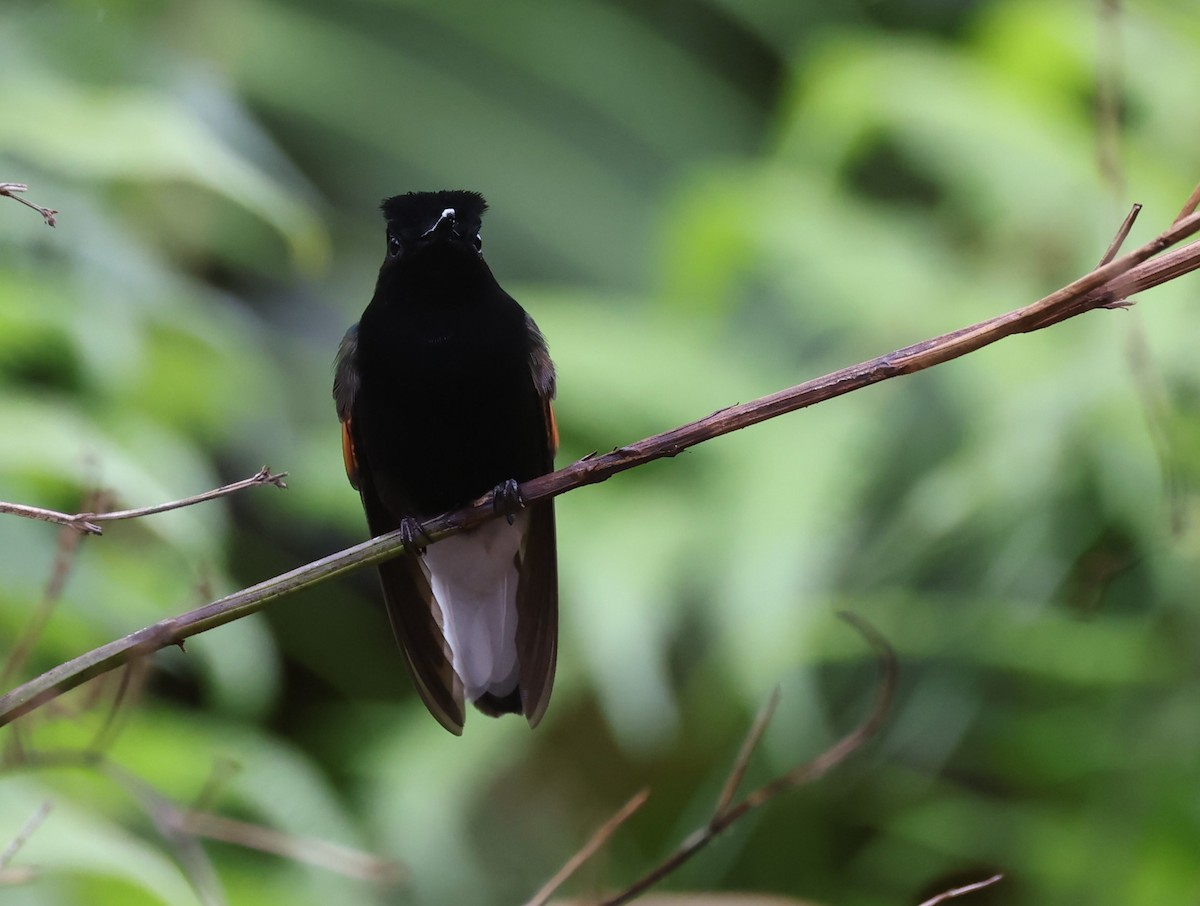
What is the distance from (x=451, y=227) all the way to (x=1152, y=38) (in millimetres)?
2058

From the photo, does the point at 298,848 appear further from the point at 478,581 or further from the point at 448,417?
the point at 478,581

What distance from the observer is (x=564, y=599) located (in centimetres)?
316

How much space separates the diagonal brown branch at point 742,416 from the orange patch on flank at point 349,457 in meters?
1.12

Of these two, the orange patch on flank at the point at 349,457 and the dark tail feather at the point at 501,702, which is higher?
the orange patch on flank at the point at 349,457

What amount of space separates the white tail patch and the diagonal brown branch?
4.14 ft

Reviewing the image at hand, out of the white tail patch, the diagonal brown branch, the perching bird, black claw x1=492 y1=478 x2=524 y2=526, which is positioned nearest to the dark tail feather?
the perching bird

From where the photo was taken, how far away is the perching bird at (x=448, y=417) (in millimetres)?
2213

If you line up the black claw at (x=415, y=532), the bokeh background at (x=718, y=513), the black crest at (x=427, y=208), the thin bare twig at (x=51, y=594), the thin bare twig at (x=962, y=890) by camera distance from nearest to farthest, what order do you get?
the thin bare twig at (x=962, y=890), the thin bare twig at (x=51, y=594), the black claw at (x=415, y=532), the black crest at (x=427, y=208), the bokeh background at (x=718, y=513)

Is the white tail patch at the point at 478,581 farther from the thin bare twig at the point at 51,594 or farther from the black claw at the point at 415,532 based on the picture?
the thin bare twig at the point at 51,594

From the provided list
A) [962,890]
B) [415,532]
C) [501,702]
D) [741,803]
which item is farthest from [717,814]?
[501,702]

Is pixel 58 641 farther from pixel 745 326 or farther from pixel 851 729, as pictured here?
pixel 745 326

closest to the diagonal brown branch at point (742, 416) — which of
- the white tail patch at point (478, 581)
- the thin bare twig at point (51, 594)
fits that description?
the thin bare twig at point (51, 594)

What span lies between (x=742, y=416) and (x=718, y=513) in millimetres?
1928

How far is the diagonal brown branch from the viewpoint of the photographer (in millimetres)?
967
